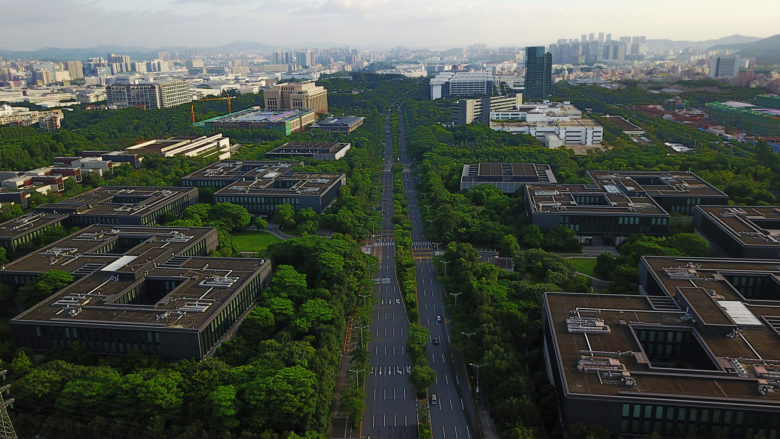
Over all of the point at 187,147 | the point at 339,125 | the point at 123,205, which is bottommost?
the point at 123,205

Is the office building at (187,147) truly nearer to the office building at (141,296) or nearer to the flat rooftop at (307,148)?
the flat rooftop at (307,148)

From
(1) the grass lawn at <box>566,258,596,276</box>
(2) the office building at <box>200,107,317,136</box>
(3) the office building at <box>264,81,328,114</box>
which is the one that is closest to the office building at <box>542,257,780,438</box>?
(1) the grass lawn at <box>566,258,596,276</box>

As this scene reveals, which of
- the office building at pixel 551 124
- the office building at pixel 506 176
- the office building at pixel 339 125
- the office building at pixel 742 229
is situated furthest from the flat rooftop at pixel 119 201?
the office building at pixel 551 124

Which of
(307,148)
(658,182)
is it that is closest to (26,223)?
(307,148)

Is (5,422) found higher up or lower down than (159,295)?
higher up

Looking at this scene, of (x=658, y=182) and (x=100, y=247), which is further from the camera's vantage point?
(x=658, y=182)

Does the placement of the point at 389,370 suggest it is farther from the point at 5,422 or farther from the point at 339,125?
the point at 339,125

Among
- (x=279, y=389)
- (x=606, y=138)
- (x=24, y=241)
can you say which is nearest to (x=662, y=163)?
(x=606, y=138)
